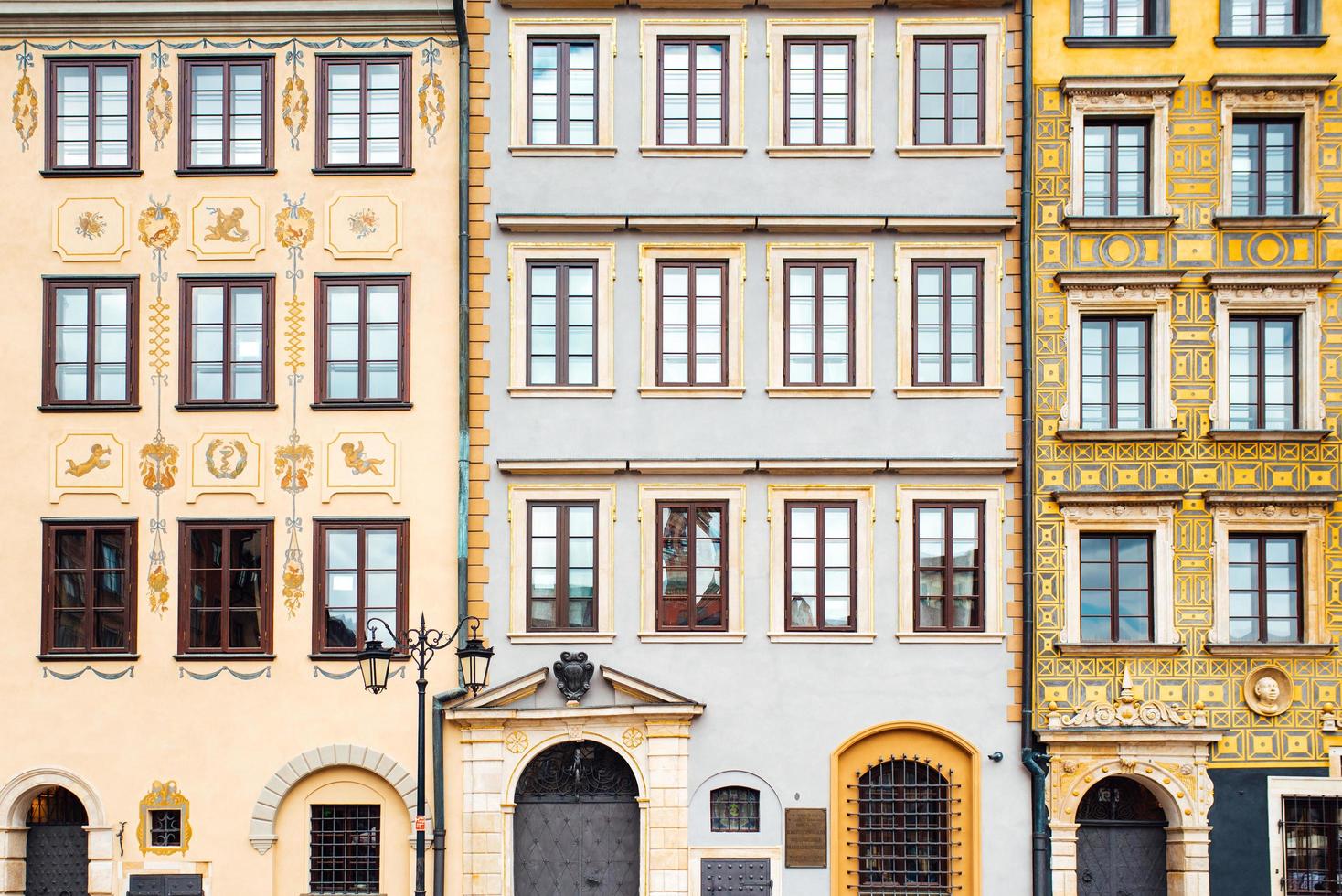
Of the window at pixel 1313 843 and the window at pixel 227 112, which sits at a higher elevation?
the window at pixel 227 112

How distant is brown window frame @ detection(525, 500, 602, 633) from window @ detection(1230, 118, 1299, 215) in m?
10.2

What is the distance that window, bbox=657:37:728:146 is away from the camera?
60.7 ft

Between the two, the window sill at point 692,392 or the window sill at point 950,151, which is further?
the window sill at point 950,151

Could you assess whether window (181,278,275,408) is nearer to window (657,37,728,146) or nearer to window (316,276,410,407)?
window (316,276,410,407)

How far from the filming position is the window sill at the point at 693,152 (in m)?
→ 18.3

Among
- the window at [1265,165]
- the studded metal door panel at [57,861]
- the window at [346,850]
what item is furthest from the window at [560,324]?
→ the window at [1265,165]

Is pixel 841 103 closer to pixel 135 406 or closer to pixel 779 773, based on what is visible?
pixel 779 773

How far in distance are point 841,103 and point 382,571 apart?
922cm

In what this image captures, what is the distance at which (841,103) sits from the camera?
1856 cm

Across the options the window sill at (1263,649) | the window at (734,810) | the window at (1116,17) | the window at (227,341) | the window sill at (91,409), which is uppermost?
the window at (1116,17)

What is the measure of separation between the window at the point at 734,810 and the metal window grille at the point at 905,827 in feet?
4.32

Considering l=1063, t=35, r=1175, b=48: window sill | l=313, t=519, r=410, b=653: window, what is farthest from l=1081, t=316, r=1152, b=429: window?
l=313, t=519, r=410, b=653: window

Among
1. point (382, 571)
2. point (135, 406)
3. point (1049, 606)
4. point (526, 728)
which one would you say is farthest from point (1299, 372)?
point (135, 406)

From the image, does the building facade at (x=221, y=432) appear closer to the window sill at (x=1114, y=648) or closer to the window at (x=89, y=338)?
the window at (x=89, y=338)
